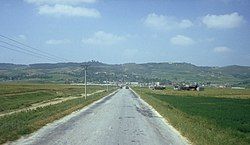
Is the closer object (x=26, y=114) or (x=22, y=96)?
(x=26, y=114)

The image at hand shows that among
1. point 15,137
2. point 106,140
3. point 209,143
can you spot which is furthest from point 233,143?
point 15,137

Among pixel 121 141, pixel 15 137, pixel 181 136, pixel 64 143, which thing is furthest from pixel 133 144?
pixel 15 137

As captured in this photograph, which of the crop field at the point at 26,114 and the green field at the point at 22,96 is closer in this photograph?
the crop field at the point at 26,114

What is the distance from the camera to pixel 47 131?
23.2m

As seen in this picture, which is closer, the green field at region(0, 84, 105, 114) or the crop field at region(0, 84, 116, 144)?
the crop field at region(0, 84, 116, 144)

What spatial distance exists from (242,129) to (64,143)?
13729 millimetres

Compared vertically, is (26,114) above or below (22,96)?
below

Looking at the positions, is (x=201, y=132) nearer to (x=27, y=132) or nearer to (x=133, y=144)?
(x=133, y=144)

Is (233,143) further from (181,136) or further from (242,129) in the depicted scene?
(242,129)

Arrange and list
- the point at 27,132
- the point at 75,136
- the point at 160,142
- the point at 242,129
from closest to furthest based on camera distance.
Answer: the point at 160,142
the point at 75,136
the point at 27,132
the point at 242,129

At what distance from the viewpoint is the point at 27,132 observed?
2216cm

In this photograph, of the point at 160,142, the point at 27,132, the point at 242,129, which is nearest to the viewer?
the point at 160,142

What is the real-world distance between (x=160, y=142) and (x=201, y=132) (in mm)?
4407

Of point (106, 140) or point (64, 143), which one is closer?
point (64, 143)
